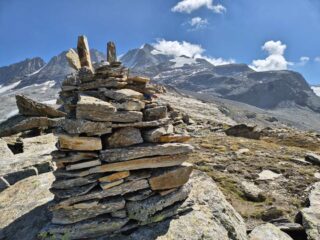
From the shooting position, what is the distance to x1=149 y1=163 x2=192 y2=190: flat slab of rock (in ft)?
37.2

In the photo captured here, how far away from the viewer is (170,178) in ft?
38.4

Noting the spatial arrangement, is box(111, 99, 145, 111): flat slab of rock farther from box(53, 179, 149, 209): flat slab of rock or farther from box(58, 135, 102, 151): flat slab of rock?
box(53, 179, 149, 209): flat slab of rock

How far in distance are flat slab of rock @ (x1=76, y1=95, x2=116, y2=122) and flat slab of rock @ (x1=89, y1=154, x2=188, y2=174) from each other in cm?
151

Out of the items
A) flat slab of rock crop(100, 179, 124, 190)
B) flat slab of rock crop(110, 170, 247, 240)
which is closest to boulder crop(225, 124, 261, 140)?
flat slab of rock crop(110, 170, 247, 240)

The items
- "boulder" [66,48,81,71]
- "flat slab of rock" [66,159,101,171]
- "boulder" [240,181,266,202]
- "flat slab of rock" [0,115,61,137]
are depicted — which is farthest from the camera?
"flat slab of rock" [0,115,61,137]

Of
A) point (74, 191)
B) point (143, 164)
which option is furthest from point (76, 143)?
point (143, 164)

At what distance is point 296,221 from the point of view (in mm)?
13664

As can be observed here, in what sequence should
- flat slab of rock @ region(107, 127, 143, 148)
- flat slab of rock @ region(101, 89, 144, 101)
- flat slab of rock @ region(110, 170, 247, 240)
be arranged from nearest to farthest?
flat slab of rock @ region(110, 170, 247, 240), flat slab of rock @ region(107, 127, 143, 148), flat slab of rock @ region(101, 89, 144, 101)

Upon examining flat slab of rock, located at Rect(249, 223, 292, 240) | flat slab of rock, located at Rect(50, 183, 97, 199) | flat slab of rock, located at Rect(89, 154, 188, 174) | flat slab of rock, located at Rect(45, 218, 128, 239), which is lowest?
flat slab of rock, located at Rect(249, 223, 292, 240)

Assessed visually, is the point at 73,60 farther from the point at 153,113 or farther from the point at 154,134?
the point at 154,134

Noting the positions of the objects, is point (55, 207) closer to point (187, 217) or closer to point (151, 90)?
point (187, 217)

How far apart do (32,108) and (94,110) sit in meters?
15.5

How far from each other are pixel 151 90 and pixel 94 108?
123 inches

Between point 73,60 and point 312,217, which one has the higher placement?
point 73,60
